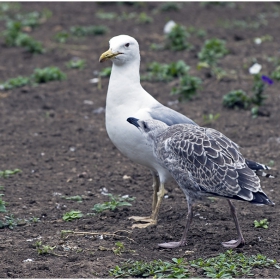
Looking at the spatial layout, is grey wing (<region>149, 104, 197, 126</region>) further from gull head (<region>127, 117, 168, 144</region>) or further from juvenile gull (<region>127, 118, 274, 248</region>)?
juvenile gull (<region>127, 118, 274, 248</region>)

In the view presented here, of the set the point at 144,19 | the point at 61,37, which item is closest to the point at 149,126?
the point at 61,37

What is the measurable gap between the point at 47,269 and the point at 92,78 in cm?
629

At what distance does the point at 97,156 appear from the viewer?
26.6 feet

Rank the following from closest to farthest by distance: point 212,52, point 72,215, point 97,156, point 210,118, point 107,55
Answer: point 72,215
point 107,55
point 97,156
point 210,118
point 212,52

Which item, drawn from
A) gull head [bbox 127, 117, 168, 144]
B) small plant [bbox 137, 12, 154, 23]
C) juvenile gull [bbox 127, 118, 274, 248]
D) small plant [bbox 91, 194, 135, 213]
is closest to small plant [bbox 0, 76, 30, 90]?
small plant [bbox 137, 12, 154, 23]

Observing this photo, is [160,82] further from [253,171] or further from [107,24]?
[253,171]

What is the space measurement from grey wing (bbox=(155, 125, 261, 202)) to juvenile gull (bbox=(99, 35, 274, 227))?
56 cm

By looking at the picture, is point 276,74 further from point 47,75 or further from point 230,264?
point 230,264

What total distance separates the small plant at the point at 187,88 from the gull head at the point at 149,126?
3747 millimetres

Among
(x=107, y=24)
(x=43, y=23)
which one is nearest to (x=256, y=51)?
(x=107, y=24)

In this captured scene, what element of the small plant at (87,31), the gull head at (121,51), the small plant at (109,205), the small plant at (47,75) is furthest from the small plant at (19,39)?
the small plant at (109,205)

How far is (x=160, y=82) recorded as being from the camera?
10.7 metres

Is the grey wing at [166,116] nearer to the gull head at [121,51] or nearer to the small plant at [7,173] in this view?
the gull head at [121,51]

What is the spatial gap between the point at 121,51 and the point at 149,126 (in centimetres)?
100
